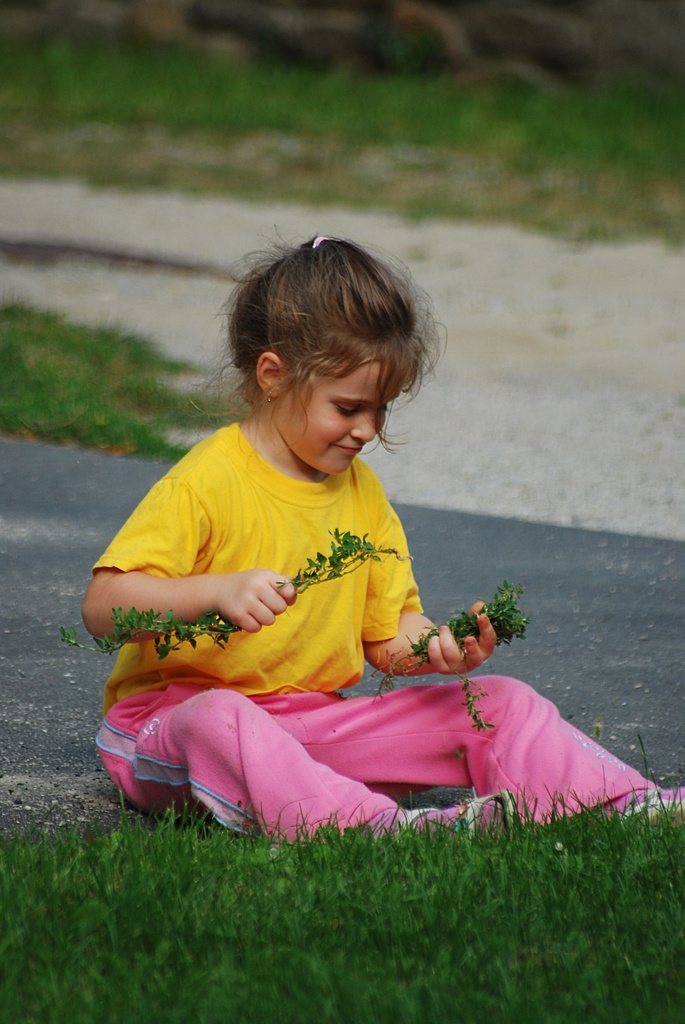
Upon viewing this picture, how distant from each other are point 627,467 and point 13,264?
419 cm

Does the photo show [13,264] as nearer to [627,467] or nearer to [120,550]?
[627,467]

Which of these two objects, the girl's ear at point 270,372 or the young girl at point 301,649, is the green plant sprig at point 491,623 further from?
the girl's ear at point 270,372

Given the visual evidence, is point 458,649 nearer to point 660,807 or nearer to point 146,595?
point 660,807

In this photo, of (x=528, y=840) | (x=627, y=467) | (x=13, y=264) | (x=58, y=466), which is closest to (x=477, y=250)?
(x=13, y=264)

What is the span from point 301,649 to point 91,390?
A: 9.78 feet

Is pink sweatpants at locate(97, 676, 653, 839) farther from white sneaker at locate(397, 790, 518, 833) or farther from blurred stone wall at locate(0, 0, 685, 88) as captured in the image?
blurred stone wall at locate(0, 0, 685, 88)

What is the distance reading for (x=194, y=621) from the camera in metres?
2.30

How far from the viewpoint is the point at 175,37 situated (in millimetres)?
14320

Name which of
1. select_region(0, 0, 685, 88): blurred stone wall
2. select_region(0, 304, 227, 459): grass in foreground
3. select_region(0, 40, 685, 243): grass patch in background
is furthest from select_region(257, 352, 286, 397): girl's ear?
select_region(0, 0, 685, 88): blurred stone wall

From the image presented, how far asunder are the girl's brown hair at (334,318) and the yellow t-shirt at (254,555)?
20cm

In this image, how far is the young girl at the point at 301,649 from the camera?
2.32m

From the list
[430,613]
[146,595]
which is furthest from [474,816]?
[430,613]

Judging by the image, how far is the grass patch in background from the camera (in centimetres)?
1013

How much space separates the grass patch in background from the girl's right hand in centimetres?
744
